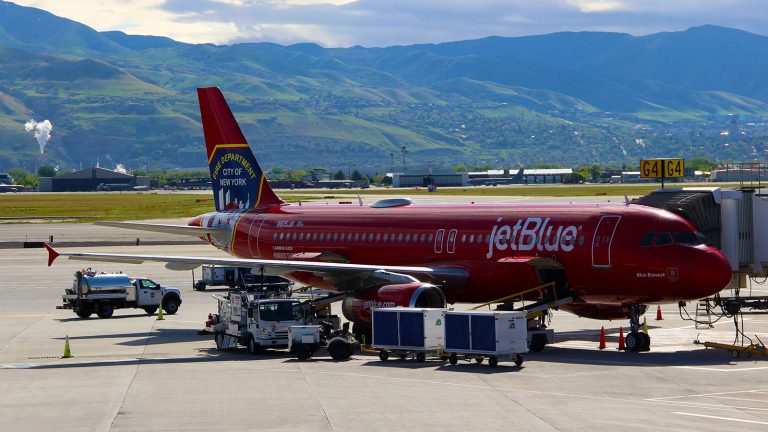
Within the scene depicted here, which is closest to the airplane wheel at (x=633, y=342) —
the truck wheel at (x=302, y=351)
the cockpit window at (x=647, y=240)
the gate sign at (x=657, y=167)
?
the cockpit window at (x=647, y=240)

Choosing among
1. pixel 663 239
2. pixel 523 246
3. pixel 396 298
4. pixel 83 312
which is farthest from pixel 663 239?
pixel 83 312

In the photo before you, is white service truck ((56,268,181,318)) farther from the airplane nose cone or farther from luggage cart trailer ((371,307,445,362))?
the airplane nose cone

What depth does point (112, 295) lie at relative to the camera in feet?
181

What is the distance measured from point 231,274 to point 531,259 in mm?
29795

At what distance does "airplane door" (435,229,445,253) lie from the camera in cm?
4584

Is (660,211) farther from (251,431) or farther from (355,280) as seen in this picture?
(251,431)

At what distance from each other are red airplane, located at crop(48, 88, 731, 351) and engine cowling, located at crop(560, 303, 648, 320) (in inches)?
→ 2.0

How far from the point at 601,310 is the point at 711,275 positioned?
5.73 metres

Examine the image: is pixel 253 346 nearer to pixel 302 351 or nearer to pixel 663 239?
pixel 302 351

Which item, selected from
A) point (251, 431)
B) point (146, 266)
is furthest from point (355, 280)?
point (146, 266)

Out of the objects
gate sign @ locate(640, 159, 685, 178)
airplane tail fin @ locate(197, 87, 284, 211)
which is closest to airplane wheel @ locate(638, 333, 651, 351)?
airplane tail fin @ locate(197, 87, 284, 211)

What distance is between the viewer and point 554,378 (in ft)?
115

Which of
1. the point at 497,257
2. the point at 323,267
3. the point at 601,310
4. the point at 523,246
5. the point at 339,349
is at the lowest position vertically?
the point at 339,349

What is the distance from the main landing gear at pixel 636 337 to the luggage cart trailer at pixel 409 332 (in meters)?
6.97
